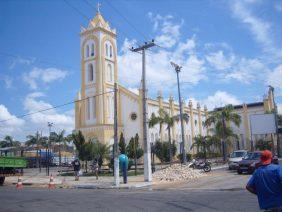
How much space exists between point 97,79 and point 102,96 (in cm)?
282

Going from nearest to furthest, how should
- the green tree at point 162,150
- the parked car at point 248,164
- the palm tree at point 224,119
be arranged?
the parked car at point 248,164 < the palm tree at point 224,119 < the green tree at point 162,150

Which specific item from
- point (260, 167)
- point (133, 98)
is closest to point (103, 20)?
point (133, 98)

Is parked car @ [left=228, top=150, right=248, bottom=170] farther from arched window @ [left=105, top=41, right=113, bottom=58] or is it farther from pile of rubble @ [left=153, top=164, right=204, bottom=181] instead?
arched window @ [left=105, top=41, right=113, bottom=58]

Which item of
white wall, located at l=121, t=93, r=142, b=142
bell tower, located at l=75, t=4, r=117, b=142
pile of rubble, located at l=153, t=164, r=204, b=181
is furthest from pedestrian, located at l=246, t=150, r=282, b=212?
white wall, located at l=121, t=93, r=142, b=142

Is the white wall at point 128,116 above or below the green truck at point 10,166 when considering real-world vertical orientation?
above

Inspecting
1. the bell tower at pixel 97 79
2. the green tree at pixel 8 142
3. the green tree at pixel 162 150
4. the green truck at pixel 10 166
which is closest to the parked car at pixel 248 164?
the green truck at pixel 10 166

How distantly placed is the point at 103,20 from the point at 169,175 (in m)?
41.4

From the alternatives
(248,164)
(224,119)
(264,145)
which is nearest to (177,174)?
(248,164)

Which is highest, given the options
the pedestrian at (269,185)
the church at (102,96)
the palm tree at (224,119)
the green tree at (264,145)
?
the church at (102,96)

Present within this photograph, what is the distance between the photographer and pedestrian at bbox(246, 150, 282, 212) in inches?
212

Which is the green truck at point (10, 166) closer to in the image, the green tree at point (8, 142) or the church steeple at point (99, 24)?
the church steeple at point (99, 24)

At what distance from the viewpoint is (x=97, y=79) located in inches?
2351

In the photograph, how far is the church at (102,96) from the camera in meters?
58.9

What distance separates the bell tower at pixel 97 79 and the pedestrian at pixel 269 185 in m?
52.0
